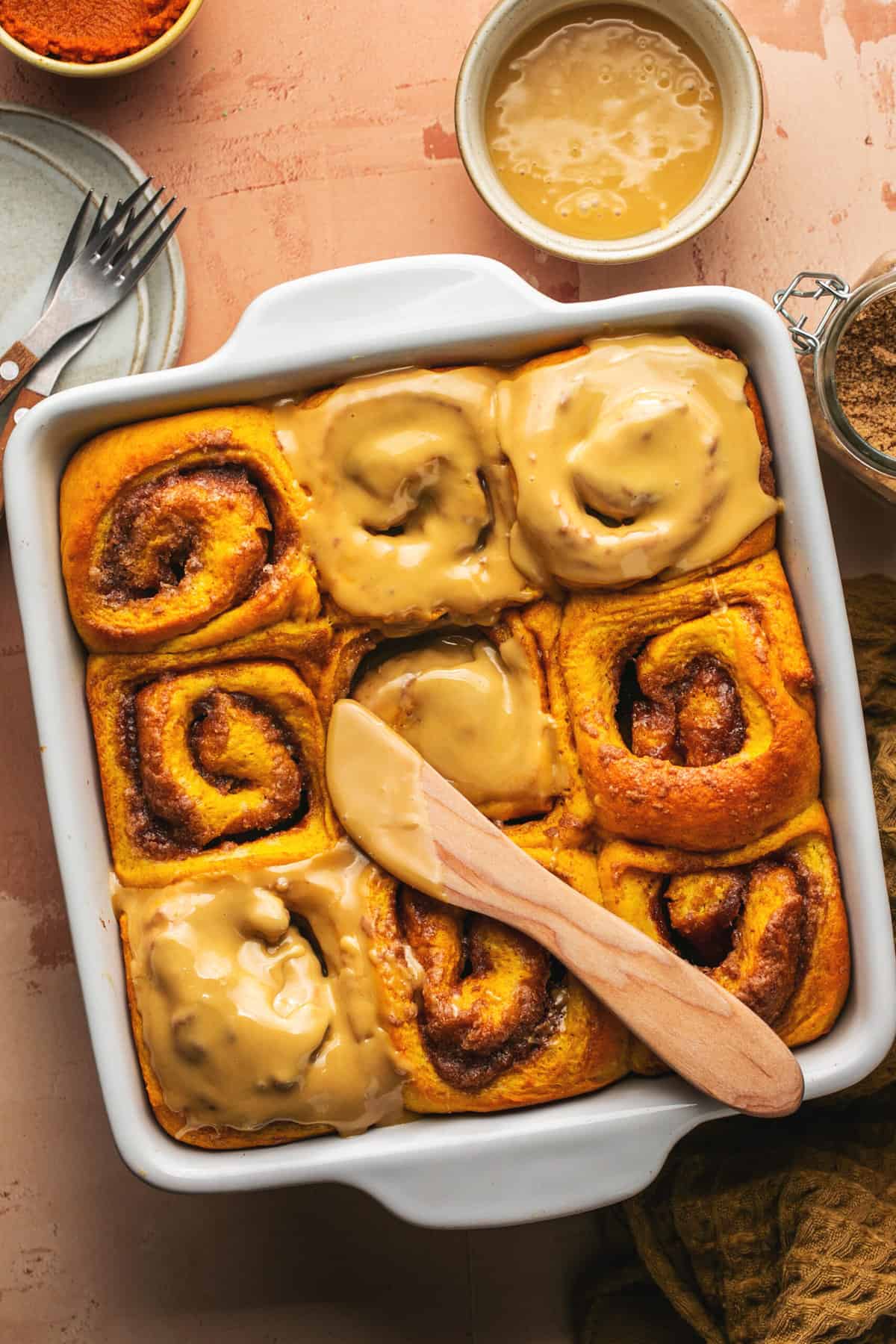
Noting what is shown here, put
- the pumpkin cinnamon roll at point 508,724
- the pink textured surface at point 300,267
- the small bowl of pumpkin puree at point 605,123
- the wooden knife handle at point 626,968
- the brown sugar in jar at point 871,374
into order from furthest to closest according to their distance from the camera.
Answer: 1. the pink textured surface at point 300,267
2. the small bowl of pumpkin puree at point 605,123
3. the brown sugar in jar at point 871,374
4. the pumpkin cinnamon roll at point 508,724
5. the wooden knife handle at point 626,968

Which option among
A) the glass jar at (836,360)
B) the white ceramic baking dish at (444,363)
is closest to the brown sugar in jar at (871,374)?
the glass jar at (836,360)

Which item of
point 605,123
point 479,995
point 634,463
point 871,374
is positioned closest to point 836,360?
point 871,374

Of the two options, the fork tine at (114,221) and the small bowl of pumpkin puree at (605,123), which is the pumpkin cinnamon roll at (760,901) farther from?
the fork tine at (114,221)

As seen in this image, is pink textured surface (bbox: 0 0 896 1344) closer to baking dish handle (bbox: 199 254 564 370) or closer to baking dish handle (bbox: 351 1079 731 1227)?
baking dish handle (bbox: 199 254 564 370)

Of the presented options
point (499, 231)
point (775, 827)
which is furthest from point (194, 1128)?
point (499, 231)

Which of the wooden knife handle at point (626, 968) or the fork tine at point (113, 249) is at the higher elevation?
the fork tine at point (113, 249)

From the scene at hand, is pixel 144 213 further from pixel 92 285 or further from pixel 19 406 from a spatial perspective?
pixel 19 406

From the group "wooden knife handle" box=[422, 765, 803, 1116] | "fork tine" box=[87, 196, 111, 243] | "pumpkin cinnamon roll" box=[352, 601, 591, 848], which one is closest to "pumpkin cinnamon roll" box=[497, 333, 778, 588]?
"pumpkin cinnamon roll" box=[352, 601, 591, 848]
